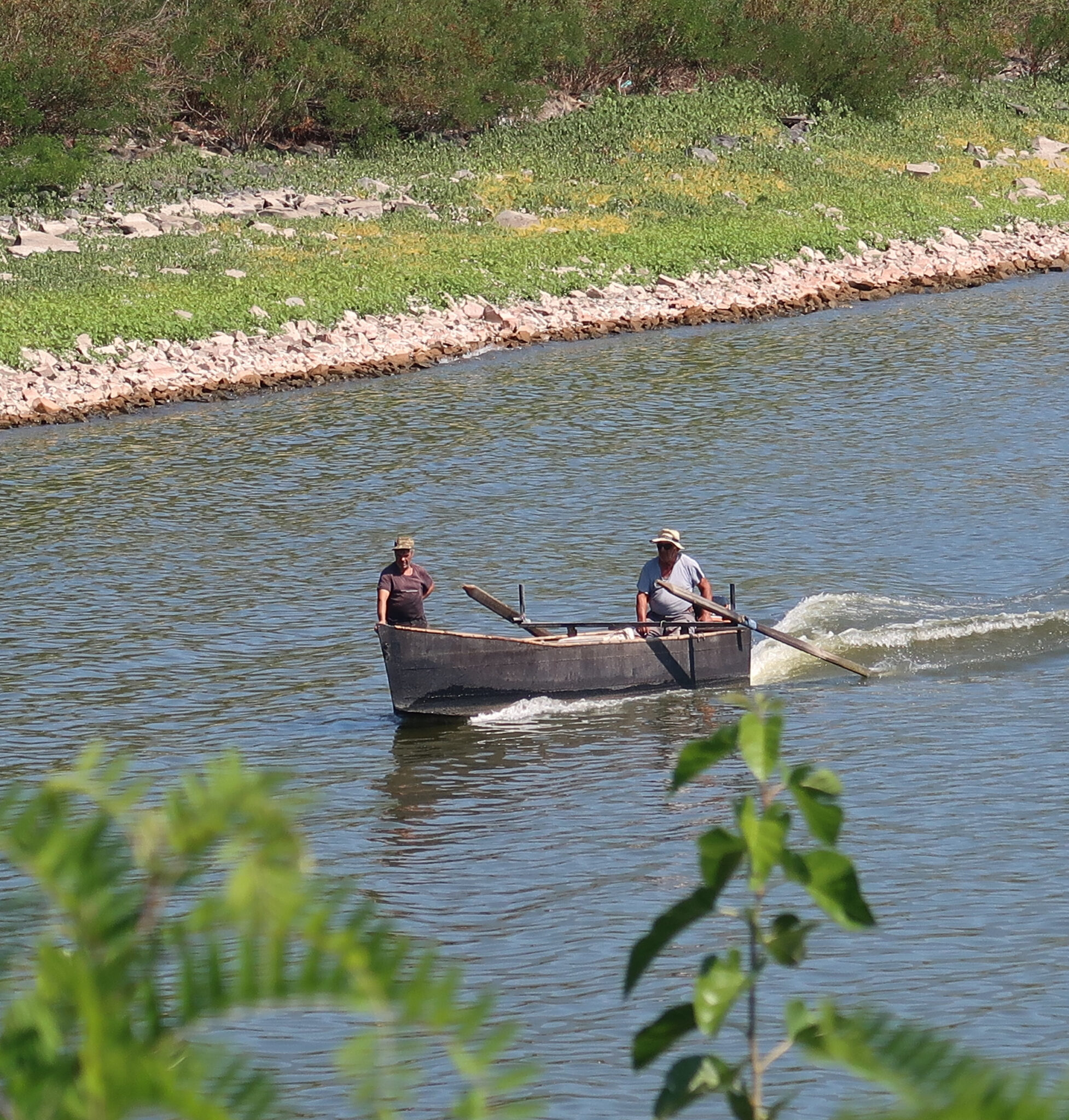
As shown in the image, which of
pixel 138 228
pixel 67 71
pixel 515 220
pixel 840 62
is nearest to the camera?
pixel 138 228

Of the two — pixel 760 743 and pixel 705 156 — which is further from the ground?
pixel 705 156

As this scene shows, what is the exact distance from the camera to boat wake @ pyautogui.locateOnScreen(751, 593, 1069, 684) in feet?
62.5

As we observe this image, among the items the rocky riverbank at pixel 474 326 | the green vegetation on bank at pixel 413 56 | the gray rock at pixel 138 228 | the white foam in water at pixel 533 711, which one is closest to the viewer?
the white foam in water at pixel 533 711

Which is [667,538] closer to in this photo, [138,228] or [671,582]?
[671,582]

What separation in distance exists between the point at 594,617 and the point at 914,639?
351cm

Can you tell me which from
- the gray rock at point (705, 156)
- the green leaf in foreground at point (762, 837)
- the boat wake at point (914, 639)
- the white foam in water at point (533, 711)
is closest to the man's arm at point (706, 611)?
the boat wake at point (914, 639)

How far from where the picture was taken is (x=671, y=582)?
1811 centimetres

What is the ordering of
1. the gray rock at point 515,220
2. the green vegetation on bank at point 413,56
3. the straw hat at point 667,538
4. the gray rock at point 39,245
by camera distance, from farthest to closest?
the green vegetation on bank at point 413,56
the gray rock at point 515,220
the gray rock at point 39,245
the straw hat at point 667,538

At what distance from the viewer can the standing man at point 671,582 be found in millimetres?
18047

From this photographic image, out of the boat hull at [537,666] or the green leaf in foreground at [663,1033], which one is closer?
the green leaf in foreground at [663,1033]

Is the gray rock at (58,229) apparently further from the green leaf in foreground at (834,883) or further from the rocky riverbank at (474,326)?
the green leaf in foreground at (834,883)

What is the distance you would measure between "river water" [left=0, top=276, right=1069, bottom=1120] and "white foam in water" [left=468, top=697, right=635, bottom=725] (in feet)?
0.14


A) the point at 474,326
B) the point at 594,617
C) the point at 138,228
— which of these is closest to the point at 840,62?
the point at 474,326

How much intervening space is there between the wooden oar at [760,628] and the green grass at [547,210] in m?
19.7
